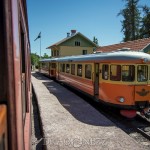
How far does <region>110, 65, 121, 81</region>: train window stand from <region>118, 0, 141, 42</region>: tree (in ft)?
133

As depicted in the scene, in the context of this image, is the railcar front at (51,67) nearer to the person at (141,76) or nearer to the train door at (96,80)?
the train door at (96,80)

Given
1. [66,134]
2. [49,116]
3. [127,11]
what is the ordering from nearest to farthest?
[66,134] < [49,116] < [127,11]

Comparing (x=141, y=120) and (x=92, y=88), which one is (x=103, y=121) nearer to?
(x=141, y=120)

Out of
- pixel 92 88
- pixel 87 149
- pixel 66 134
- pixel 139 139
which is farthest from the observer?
pixel 92 88

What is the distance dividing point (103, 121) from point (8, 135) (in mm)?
7849

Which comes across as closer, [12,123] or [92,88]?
[12,123]

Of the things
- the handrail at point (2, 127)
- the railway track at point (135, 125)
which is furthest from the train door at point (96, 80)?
the handrail at point (2, 127)

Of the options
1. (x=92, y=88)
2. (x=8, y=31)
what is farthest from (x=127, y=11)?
(x=8, y=31)

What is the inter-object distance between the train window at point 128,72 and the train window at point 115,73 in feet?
0.55

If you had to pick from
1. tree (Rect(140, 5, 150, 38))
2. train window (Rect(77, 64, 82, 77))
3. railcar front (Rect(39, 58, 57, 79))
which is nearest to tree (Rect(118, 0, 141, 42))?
tree (Rect(140, 5, 150, 38))

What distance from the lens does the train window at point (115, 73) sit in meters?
10.8

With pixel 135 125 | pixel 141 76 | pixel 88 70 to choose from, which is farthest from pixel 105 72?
pixel 135 125

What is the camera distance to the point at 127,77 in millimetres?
10641

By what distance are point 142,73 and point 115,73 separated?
1105mm
